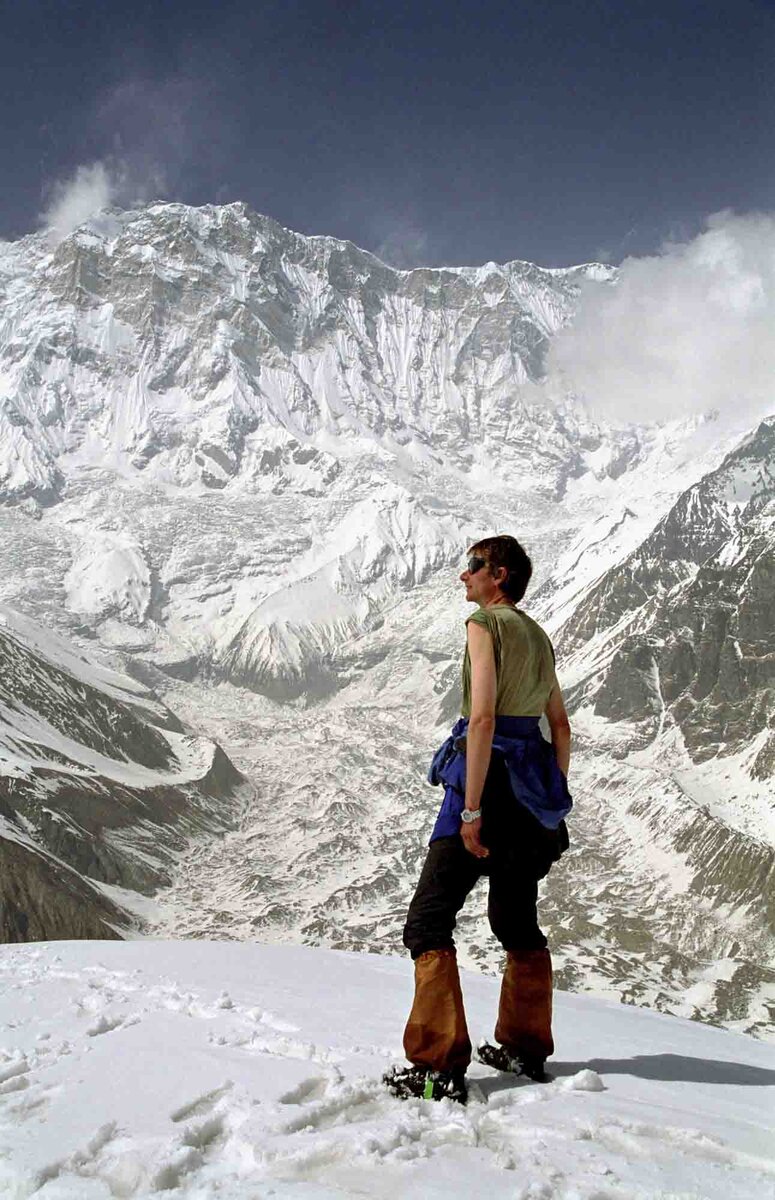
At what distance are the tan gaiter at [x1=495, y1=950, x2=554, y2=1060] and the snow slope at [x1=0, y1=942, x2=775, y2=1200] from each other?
309 millimetres

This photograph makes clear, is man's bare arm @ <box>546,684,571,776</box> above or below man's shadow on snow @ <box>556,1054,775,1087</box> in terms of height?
above

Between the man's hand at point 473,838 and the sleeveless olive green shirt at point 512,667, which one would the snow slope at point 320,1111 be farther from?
the sleeveless olive green shirt at point 512,667

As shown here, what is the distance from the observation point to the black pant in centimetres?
712

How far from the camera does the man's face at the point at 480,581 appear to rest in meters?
7.92

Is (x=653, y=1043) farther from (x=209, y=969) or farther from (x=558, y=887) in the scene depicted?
(x=558, y=887)

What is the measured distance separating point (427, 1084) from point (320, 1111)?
31.5 inches

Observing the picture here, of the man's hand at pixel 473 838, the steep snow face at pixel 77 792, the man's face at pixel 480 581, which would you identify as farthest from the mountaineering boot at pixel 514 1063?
the steep snow face at pixel 77 792

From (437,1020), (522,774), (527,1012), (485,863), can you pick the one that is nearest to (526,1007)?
(527,1012)

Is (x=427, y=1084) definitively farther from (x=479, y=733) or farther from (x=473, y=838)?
(x=479, y=733)

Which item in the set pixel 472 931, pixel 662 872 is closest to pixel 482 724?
Answer: pixel 472 931

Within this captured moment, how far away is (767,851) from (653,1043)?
14081cm

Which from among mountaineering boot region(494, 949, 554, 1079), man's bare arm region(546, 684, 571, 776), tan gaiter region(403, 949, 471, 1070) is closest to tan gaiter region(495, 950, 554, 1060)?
mountaineering boot region(494, 949, 554, 1079)

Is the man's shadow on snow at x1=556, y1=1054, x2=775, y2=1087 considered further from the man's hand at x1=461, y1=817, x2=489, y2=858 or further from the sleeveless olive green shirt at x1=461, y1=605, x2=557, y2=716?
the sleeveless olive green shirt at x1=461, y1=605, x2=557, y2=716

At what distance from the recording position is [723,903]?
133750mm
